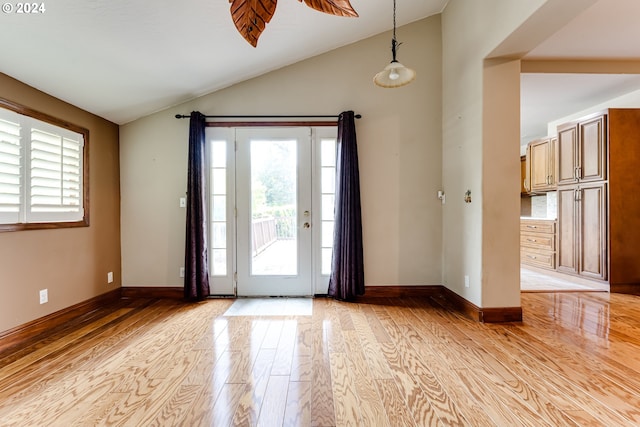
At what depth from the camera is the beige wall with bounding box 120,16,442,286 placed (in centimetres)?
384

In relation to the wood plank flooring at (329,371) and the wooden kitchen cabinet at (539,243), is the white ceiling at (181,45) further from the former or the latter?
the wood plank flooring at (329,371)

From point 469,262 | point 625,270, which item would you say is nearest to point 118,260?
point 469,262

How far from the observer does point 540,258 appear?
518cm

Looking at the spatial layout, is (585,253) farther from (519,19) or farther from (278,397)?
(278,397)

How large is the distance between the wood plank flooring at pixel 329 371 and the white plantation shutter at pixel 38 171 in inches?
44.3

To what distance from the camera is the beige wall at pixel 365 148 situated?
3842 millimetres

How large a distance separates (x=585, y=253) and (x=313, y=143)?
166 inches

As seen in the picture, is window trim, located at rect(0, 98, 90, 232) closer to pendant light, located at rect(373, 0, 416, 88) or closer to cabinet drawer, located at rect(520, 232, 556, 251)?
pendant light, located at rect(373, 0, 416, 88)

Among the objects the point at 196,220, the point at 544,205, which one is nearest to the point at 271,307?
the point at 196,220

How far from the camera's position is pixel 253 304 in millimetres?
3605

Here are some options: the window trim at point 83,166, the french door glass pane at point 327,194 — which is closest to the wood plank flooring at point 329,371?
the french door glass pane at point 327,194

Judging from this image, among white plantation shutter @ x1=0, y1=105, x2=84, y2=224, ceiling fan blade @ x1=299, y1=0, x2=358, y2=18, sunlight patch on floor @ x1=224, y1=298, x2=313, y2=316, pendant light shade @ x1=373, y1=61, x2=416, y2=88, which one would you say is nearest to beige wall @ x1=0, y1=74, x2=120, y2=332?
white plantation shutter @ x1=0, y1=105, x2=84, y2=224

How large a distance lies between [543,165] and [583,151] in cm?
108

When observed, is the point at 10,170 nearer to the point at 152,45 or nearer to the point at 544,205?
the point at 152,45
